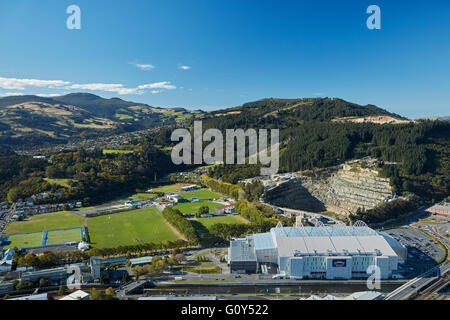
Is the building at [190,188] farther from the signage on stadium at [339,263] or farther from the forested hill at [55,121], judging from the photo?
the forested hill at [55,121]

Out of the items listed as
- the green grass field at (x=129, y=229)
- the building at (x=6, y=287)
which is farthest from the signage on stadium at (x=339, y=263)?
the building at (x=6, y=287)

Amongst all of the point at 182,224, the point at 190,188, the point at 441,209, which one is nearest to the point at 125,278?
the point at 182,224

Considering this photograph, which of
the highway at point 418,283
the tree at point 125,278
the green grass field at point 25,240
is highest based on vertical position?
the green grass field at point 25,240

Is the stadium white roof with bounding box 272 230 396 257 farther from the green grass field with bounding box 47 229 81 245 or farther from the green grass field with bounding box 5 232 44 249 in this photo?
the green grass field with bounding box 5 232 44 249

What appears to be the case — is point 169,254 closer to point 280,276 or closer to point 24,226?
point 280,276

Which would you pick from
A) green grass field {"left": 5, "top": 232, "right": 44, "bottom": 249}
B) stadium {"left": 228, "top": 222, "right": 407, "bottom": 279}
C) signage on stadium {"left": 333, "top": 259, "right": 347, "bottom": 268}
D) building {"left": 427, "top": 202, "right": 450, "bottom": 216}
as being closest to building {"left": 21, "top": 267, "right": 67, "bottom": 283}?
green grass field {"left": 5, "top": 232, "right": 44, "bottom": 249}

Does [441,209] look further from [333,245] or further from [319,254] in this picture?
[319,254]
